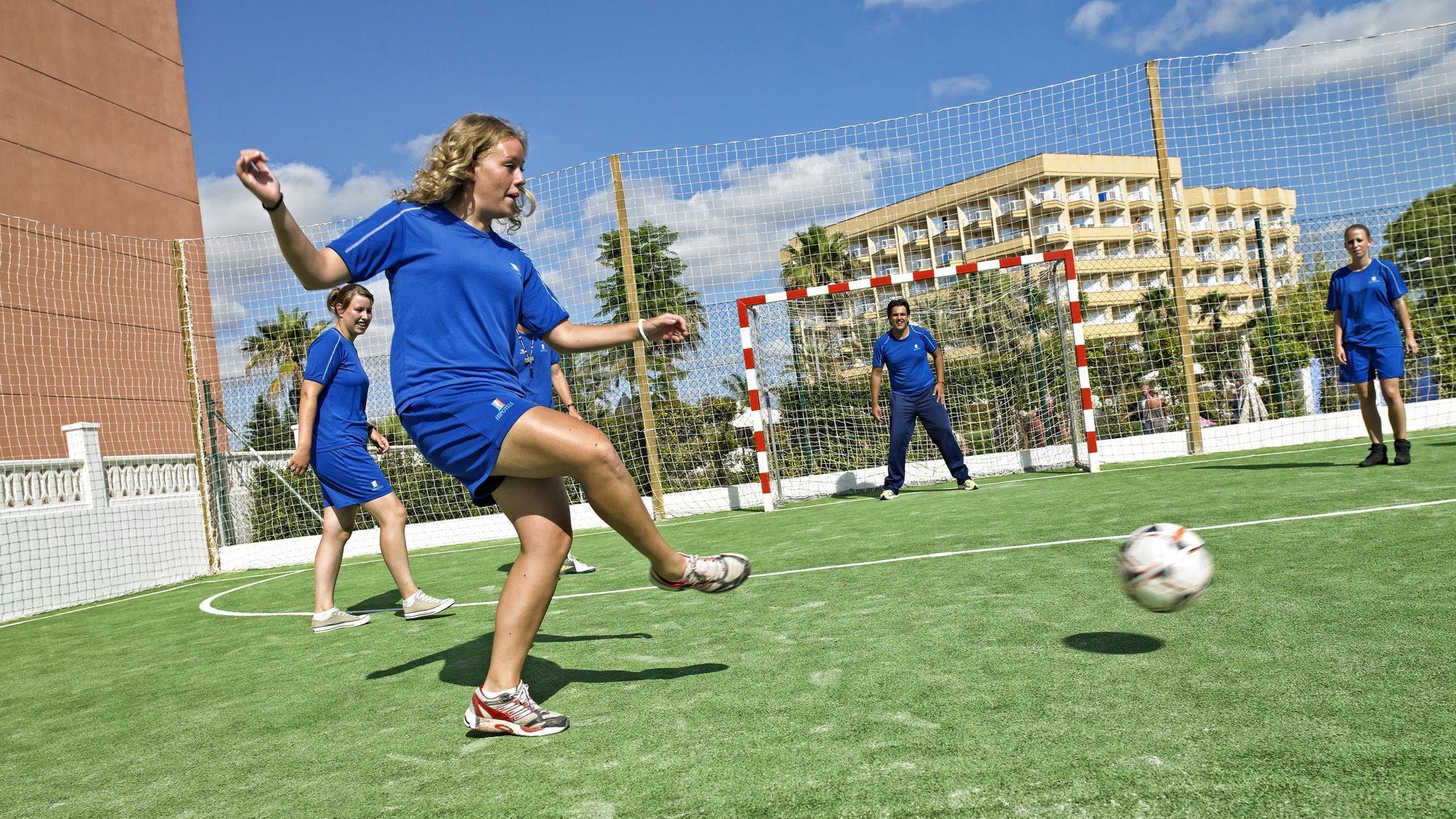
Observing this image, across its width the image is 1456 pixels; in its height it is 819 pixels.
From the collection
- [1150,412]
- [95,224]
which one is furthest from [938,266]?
[95,224]

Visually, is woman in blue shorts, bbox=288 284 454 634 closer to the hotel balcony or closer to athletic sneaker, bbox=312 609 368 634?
athletic sneaker, bbox=312 609 368 634

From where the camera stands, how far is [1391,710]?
219 centimetres

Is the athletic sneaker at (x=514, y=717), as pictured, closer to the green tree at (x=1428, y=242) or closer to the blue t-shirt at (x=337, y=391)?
the blue t-shirt at (x=337, y=391)

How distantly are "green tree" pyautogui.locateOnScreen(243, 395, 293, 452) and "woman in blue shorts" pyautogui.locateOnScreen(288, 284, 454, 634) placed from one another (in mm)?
7627

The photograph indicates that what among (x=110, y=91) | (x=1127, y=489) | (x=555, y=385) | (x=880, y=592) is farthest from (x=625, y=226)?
(x=110, y=91)

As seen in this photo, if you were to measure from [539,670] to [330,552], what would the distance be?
2.44 m

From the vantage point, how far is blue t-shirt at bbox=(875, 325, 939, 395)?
9836 millimetres

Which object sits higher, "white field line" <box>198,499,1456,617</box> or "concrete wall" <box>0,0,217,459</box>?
"concrete wall" <box>0,0,217,459</box>

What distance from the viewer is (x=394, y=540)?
5.41 metres

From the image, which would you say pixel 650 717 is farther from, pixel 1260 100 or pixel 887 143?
pixel 1260 100

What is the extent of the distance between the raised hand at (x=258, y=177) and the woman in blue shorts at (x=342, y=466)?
2.94 m

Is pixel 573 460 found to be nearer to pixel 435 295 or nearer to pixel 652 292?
pixel 435 295

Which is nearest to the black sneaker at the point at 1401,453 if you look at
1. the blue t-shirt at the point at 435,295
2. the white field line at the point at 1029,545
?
the white field line at the point at 1029,545

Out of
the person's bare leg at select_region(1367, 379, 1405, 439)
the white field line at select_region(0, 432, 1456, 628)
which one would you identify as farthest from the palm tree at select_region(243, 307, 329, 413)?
the person's bare leg at select_region(1367, 379, 1405, 439)
